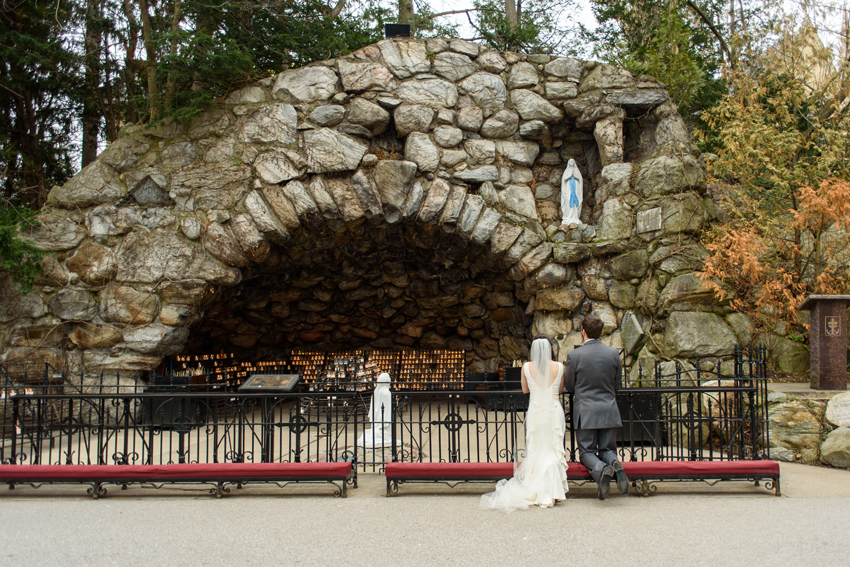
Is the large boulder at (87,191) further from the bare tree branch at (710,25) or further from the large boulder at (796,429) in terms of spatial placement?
the bare tree branch at (710,25)

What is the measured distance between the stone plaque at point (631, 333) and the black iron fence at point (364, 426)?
1.84ft

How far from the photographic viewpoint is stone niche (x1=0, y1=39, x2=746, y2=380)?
8633 millimetres

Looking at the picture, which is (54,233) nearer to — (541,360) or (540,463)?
(541,360)

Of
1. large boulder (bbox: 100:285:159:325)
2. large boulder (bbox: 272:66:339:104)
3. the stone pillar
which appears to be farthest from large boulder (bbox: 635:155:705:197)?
large boulder (bbox: 100:285:159:325)

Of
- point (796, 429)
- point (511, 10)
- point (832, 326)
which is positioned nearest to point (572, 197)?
point (832, 326)

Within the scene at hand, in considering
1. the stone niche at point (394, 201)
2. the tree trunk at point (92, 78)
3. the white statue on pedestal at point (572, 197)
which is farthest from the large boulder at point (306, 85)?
the white statue on pedestal at point (572, 197)

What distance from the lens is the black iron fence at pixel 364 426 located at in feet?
16.7

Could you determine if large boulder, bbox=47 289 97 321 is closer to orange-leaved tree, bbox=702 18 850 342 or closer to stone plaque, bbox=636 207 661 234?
stone plaque, bbox=636 207 661 234

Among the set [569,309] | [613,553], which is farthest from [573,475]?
[569,309]

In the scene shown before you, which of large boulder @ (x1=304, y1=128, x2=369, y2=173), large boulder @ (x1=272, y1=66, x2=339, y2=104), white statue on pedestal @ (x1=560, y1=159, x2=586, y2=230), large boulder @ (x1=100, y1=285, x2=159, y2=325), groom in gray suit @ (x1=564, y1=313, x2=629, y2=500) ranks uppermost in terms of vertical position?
large boulder @ (x1=272, y1=66, x2=339, y2=104)

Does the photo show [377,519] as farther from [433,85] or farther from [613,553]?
[433,85]

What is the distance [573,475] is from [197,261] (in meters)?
6.54

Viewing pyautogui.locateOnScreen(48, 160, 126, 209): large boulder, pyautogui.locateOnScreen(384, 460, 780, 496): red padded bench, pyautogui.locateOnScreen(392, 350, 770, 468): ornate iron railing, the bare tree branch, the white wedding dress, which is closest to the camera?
the white wedding dress

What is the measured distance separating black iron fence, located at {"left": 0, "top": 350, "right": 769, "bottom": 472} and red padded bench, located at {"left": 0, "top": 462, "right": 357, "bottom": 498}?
12.4 inches
